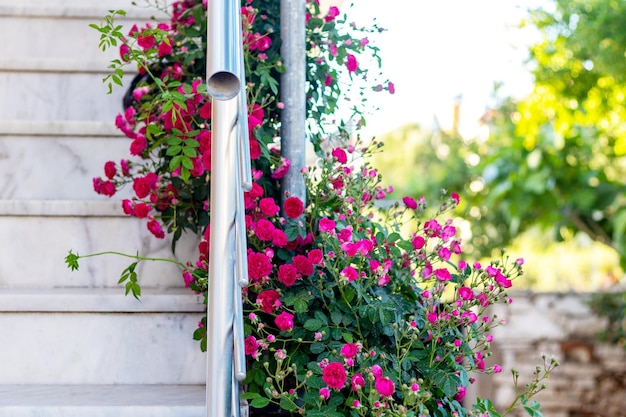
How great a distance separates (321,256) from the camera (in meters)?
1.44

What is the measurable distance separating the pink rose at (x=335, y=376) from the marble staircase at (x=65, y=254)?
0.99 feet

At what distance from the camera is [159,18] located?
2.24 metres

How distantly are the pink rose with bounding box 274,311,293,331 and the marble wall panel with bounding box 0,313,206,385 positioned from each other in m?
0.37

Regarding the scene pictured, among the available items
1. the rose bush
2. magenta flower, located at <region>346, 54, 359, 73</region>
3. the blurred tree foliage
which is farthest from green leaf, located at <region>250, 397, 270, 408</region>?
the blurred tree foliage

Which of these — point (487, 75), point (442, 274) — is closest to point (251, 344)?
point (442, 274)

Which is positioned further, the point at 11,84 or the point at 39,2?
the point at 39,2

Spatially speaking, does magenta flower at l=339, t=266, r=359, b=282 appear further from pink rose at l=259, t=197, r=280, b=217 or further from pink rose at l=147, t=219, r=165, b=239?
pink rose at l=147, t=219, r=165, b=239

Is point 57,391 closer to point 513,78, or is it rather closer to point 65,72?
point 65,72

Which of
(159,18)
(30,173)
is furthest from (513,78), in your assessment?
(30,173)

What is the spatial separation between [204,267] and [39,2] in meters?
1.35

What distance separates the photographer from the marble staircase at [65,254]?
168 cm

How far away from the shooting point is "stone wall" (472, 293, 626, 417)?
201 inches

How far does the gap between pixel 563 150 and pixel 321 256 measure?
4.20m

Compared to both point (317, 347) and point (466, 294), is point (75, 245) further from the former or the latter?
point (466, 294)
